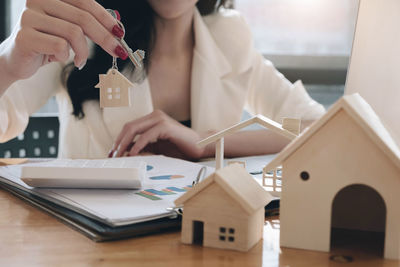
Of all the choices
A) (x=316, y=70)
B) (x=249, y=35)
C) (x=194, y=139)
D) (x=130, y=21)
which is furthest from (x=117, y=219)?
(x=316, y=70)

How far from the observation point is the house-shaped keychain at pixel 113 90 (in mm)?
752

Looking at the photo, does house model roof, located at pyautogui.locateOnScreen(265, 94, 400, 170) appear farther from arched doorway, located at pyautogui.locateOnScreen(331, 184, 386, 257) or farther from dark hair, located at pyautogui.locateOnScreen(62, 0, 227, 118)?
dark hair, located at pyautogui.locateOnScreen(62, 0, 227, 118)

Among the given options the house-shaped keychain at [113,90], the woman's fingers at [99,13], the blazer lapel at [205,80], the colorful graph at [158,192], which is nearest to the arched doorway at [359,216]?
the colorful graph at [158,192]

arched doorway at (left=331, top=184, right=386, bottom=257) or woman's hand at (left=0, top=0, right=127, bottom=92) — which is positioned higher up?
woman's hand at (left=0, top=0, right=127, bottom=92)

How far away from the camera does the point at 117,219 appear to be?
1.96 feet

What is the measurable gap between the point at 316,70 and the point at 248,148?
1.17 m

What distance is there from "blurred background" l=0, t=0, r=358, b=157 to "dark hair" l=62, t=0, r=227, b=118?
836 millimetres

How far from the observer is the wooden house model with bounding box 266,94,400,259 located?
0.53 m

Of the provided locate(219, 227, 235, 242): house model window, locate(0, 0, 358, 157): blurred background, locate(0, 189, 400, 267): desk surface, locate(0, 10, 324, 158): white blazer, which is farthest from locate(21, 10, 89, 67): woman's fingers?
locate(0, 0, 358, 157): blurred background

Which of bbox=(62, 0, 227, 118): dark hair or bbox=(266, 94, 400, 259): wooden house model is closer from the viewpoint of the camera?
bbox=(266, 94, 400, 259): wooden house model

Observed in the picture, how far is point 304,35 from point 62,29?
5.71ft

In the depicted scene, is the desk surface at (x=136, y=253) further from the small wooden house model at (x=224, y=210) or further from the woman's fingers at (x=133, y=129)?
the woman's fingers at (x=133, y=129)

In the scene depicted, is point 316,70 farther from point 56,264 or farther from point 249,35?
point 56,264

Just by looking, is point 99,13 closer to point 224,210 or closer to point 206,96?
point 224,210
